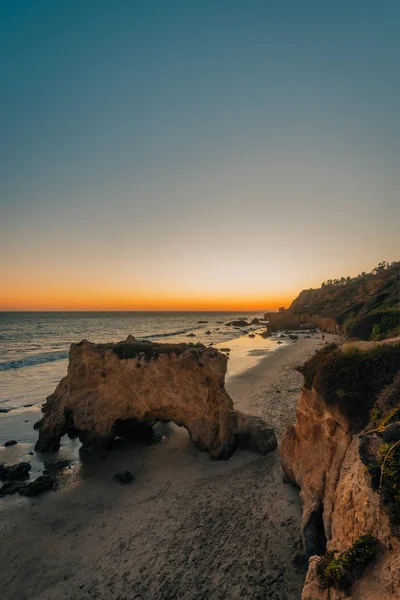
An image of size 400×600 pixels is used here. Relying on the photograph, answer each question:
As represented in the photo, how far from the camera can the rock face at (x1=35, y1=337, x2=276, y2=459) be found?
19781 mm

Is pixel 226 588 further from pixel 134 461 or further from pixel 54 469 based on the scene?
pixel 54 469

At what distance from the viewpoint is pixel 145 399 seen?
21.2 metres

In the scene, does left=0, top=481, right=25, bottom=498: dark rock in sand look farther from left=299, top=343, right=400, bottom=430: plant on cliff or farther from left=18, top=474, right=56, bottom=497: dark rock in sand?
left=299, top=343, right=400, bottom=430: plant on cliff

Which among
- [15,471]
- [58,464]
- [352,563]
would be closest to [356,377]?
[352,563]

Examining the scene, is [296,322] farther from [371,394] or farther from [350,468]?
[350,468]

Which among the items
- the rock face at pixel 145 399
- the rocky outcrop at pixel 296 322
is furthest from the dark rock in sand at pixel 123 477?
the rocky outcrop at pixel 296 322

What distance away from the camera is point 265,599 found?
9805mm

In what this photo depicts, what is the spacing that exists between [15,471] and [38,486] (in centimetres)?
269

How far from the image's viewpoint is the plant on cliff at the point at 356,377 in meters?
11.1

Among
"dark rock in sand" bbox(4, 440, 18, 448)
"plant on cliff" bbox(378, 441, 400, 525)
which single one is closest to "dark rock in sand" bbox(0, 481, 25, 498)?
"dark rock in sand" bbox(4, 440, 18, 448)

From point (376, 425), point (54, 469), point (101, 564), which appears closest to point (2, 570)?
point (101, 564)

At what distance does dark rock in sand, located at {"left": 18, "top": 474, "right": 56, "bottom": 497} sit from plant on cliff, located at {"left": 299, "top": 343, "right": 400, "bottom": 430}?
14295 millimetres

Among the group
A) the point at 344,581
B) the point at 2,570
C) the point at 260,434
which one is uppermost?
the point at 344,581

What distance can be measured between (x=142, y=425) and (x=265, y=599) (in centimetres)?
1380
